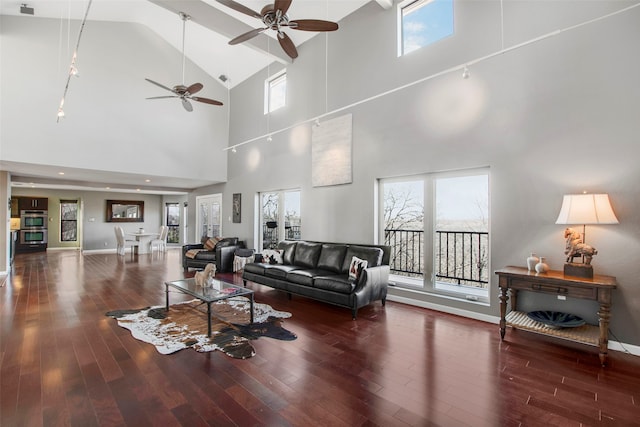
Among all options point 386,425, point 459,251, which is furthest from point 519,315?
point 386,425

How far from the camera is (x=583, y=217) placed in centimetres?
296

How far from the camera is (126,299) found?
15.8ft

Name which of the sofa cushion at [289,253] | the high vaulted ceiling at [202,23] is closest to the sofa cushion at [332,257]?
the sofa cushion at [289,253]

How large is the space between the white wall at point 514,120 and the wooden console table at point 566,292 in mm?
340

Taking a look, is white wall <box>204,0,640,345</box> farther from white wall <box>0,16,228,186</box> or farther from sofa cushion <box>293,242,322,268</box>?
white wall <box>0,16,228,186</box>

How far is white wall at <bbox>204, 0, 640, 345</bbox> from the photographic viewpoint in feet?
9.98

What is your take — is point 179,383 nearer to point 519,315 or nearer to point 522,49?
point 519,315

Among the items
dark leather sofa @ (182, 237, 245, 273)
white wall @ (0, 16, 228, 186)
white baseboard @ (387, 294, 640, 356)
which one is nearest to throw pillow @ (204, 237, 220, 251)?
dark leather sofa @ (182, 237, 245, 273)

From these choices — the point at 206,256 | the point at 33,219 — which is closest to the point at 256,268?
the point at 206,256

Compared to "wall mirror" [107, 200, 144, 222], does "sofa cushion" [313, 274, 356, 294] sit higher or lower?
→ lower

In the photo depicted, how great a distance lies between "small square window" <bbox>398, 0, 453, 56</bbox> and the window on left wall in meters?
13.7

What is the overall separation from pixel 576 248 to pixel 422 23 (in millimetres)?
3800

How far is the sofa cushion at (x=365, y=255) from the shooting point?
4.56 metres

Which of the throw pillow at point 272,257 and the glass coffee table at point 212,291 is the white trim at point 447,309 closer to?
the throw pillow at point 272,257
